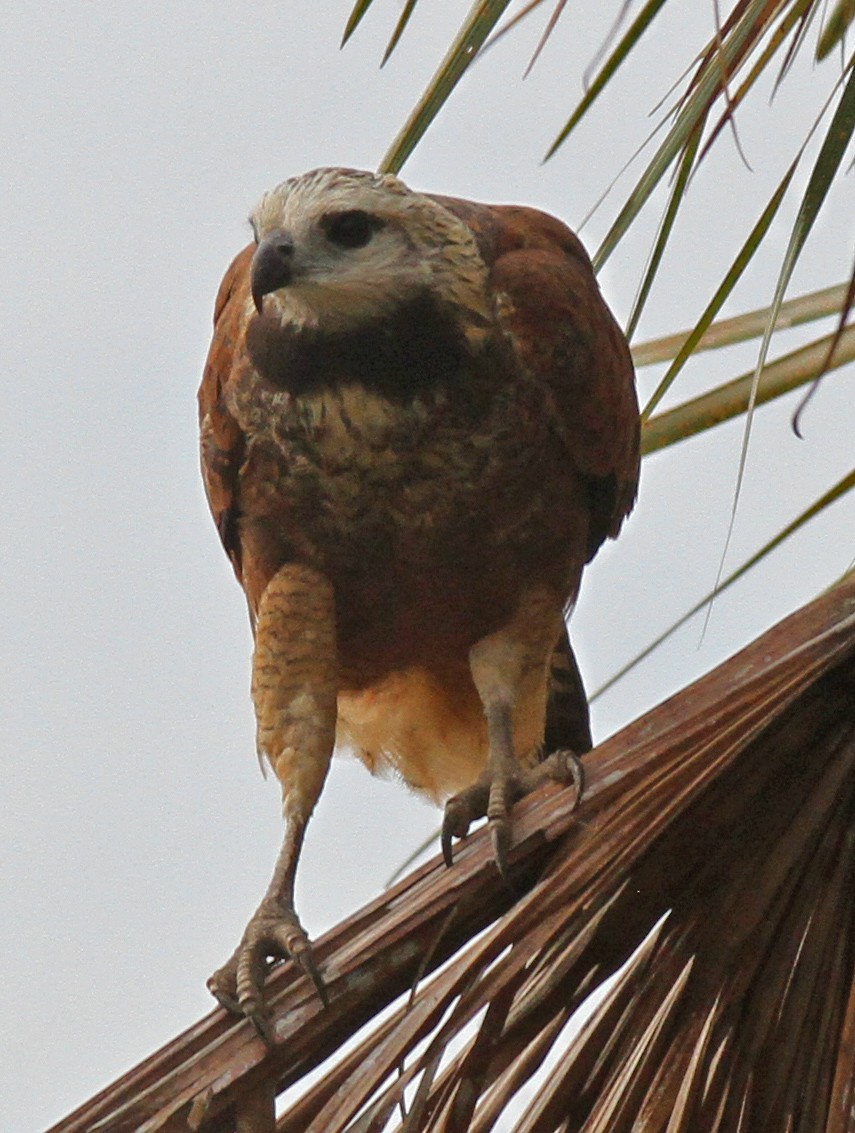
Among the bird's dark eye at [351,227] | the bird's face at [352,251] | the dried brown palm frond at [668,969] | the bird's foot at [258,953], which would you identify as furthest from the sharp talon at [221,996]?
the bird's dark eye at [351,227]

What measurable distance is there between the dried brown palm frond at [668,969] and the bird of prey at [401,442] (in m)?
1.48

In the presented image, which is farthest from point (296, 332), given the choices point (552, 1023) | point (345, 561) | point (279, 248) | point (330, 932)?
point (552, 1023)

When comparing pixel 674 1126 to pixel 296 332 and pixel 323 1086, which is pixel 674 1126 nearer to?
pixel 323 1086

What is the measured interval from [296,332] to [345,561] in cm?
49

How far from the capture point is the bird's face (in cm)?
373

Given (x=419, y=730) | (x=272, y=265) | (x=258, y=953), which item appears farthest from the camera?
(x=419, y=730)

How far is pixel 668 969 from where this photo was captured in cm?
219

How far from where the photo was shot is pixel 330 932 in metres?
2.38

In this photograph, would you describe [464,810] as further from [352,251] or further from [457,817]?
[352,251]

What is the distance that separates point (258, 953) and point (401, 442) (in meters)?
1.10

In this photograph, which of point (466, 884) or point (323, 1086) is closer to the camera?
point (323, 1086)

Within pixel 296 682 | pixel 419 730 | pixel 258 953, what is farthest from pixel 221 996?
pixel 419 730

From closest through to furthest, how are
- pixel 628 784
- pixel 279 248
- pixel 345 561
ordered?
pixel 628 784 < pixel 279 248 < pixel 345 561

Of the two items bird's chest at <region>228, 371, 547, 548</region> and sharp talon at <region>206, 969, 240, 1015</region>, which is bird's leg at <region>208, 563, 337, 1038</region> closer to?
bird's chest at <region>228, 371, 547, 548</region>
